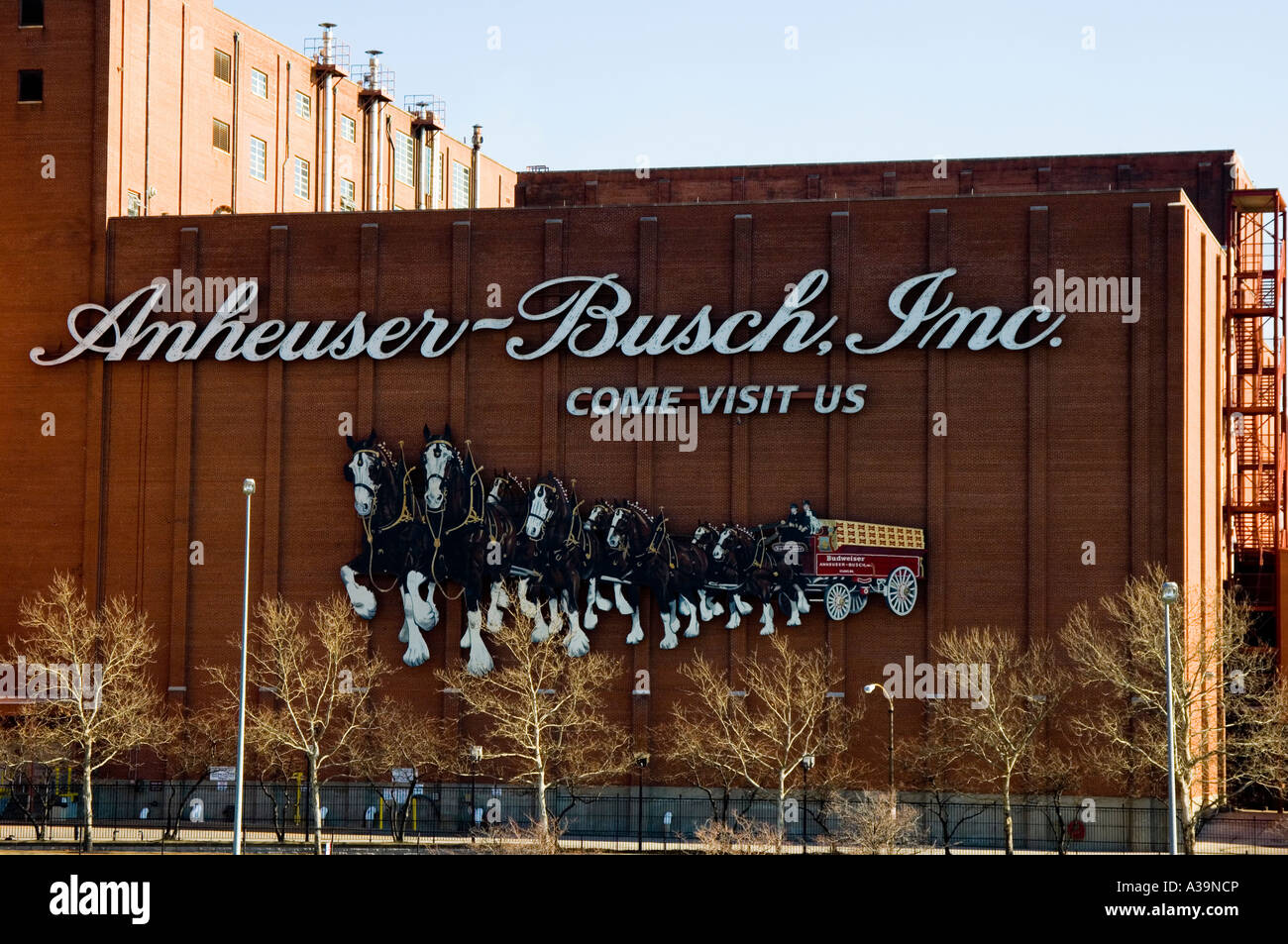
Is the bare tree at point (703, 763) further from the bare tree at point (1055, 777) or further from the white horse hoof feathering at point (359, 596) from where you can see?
the white horse hoof feathering at point (359, 596)

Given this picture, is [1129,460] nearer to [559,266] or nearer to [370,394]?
[559,266]

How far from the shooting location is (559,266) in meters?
51.7

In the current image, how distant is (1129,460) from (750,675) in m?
12.9

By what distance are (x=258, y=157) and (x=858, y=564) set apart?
2918cm

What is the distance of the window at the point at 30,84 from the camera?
5456cm

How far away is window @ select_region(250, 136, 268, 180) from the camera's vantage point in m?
62.3

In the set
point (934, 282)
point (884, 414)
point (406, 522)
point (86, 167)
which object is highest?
point (86, 167)

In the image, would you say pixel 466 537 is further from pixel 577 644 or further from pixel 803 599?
pixel 803 599

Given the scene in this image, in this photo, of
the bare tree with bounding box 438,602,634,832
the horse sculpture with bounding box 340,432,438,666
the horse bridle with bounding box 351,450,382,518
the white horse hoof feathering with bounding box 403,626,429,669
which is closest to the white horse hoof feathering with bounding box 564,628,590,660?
the bare tree with bounding box 438,602,634,832

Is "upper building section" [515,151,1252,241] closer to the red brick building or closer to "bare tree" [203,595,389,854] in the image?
the red brick building

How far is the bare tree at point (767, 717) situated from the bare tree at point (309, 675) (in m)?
9.73

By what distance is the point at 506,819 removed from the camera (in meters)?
49.3
